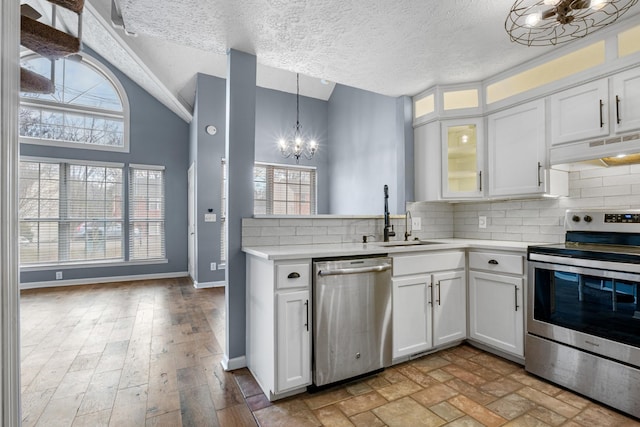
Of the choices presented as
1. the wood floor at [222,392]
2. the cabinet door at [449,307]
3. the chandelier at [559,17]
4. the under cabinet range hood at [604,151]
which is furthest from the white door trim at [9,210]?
the under cabinet range hood at [604,151]

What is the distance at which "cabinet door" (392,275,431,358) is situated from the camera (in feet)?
7.79

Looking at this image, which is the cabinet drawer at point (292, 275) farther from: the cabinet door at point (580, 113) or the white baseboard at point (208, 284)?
the white baseboard at point (208, 284)

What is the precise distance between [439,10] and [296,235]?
1.89 m

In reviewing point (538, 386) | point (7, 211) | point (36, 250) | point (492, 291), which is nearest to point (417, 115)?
point (492, 291)

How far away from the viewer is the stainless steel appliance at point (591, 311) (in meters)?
1.78

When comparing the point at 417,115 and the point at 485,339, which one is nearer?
the point at 485,339

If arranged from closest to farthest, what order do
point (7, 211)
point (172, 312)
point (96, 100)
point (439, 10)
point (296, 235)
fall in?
point (7, 211)
point (439, 10)
point (296, 235)
point (172, 312)
point (96, 100)

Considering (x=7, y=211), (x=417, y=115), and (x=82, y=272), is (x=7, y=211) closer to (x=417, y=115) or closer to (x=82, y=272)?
(x=417, y=115)

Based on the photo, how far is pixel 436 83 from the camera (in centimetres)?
306

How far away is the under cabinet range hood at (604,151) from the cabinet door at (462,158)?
0.64 meters

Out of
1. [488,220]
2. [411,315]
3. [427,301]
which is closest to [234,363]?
[411,315]

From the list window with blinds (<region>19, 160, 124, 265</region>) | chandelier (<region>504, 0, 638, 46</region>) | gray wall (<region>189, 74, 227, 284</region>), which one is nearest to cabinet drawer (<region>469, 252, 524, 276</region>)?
chandelier (<region>504, 0, 638, 46</region>)

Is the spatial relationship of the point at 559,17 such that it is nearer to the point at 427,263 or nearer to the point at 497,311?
the point at 427,263

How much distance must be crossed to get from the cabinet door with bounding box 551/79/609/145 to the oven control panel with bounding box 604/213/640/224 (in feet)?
1.88
